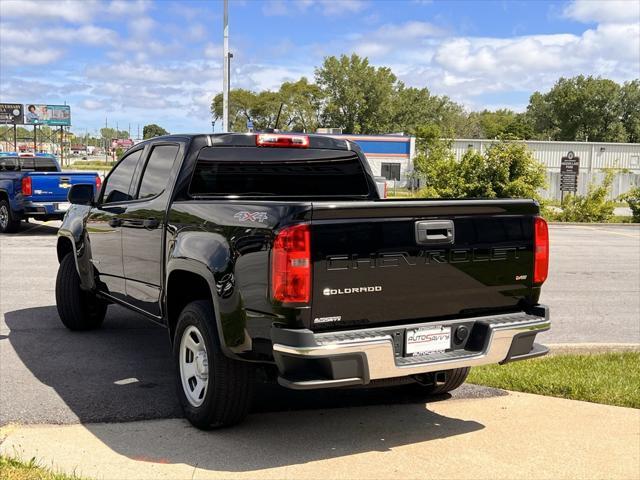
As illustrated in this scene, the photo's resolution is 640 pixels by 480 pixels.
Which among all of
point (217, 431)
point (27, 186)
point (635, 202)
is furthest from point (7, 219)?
point (635, 202)

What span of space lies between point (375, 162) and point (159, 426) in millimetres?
51727

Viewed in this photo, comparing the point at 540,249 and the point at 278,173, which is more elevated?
the point at 278,173

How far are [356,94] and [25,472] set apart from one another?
90202 mm

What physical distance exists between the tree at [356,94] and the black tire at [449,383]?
283ft

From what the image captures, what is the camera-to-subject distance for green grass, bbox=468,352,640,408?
523 centimetres

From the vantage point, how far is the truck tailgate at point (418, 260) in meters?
3.72

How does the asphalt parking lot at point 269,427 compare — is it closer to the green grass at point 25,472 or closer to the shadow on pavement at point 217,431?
the shadow on pavement at point 217,431

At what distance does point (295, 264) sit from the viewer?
12.0 ft

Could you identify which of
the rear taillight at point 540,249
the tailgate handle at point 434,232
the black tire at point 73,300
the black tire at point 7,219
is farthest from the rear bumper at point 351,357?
the black tire at point 7,219

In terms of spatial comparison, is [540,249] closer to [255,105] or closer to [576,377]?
[576,377]

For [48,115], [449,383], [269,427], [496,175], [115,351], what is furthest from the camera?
[48,115]

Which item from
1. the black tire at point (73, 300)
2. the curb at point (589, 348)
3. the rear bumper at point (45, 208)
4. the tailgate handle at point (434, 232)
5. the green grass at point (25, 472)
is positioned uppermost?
the tailgate handle at point (434, 232)

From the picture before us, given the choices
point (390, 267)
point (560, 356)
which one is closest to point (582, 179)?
point (560, 356)

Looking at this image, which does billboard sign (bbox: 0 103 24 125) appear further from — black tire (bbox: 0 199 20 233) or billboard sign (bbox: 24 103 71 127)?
black tire (bbox: 0 199 20 233)
